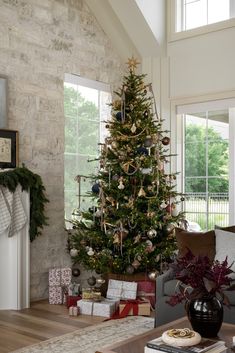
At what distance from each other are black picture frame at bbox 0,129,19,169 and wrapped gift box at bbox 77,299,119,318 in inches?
63.3

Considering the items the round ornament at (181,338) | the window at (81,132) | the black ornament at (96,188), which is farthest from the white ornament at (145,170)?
the round ornament at (181,338)

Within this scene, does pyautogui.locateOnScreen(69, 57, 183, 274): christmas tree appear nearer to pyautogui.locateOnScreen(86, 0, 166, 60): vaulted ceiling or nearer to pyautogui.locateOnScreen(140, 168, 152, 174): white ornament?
pyautogui.locateOnScreen(140, 168, 152, 174): white ornament

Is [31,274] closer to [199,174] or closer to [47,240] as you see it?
[47,240]

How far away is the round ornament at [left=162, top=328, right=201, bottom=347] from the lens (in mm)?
2225

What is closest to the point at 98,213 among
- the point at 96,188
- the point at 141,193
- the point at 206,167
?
the point at 96,188

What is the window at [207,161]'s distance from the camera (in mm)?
5746

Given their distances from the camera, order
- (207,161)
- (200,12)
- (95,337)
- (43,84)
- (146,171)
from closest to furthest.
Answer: (95,337), (146,171), (43,84), (207,161), (200,12)

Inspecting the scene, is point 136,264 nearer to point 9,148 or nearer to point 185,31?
point 9,148

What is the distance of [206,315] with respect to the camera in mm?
2414

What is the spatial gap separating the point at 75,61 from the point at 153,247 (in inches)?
99.0

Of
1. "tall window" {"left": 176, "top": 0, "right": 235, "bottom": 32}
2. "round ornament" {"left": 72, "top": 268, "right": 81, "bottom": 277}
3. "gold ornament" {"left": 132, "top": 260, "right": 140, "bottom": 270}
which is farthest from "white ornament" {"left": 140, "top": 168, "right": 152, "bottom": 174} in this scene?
"tall window" {"left": 176, "top": 0, "right": 235, "bottom": 32}

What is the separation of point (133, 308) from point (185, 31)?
11.9 ft

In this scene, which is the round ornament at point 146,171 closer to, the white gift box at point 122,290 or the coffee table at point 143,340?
the white gift box at point 122,290

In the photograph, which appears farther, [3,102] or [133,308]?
[3,102]
